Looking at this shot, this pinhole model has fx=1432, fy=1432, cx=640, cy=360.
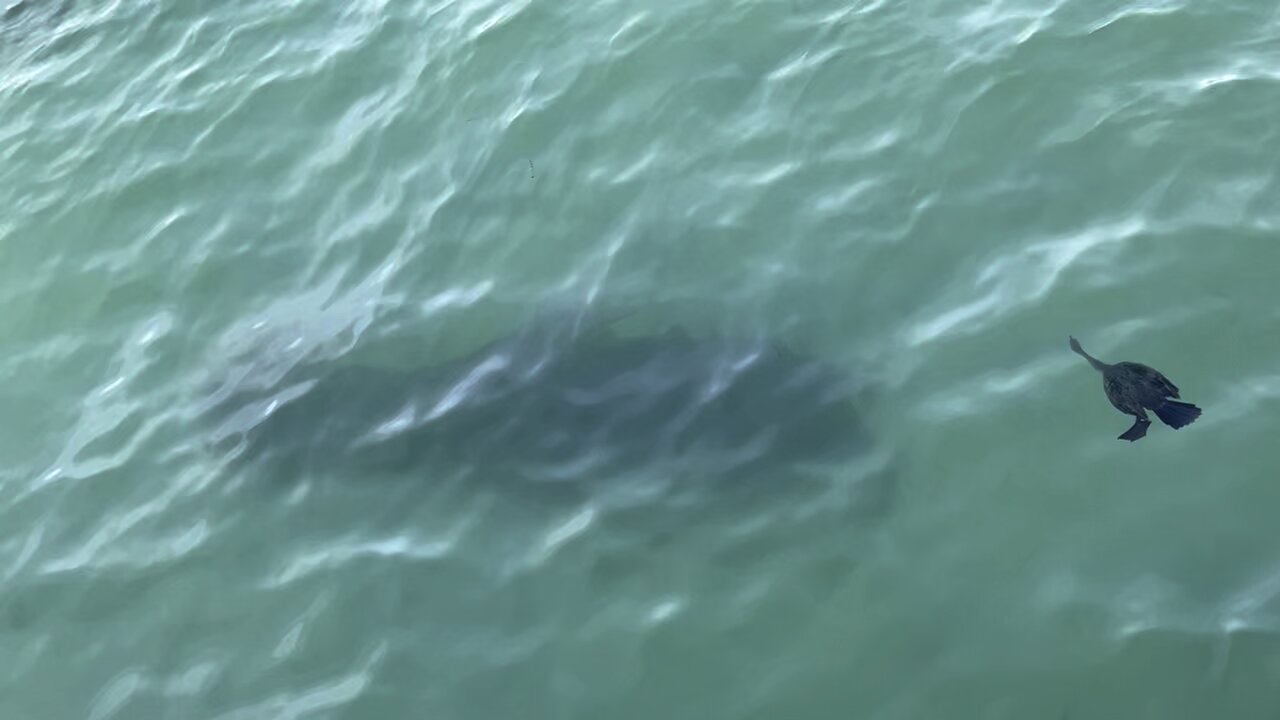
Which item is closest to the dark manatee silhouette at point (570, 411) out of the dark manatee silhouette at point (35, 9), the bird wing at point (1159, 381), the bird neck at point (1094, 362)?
the bird neck at point (1094, 362)

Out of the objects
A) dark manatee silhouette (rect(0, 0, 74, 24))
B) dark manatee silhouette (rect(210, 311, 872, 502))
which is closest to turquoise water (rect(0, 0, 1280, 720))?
dark manatee silhouette (rect(210, 311, 872, 502))

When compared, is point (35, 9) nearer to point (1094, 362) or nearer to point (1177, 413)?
point (1094, 362)

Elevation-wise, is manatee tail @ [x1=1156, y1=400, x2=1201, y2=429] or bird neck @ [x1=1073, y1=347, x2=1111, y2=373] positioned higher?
bird neck @ [x1=1073, y1=347, x2=1111, y2=373]

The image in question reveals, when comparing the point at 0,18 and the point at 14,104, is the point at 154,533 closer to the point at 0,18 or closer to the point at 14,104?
the point at 14,104

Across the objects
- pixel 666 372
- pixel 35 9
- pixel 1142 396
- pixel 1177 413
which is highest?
pixel 35 9

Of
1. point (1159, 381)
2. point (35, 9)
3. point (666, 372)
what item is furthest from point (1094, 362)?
point (35, 9)

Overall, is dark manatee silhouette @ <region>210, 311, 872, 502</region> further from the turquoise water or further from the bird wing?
the bird wing
